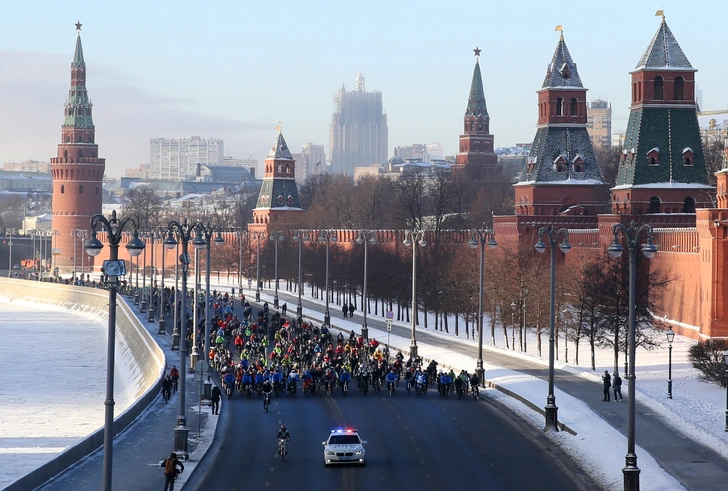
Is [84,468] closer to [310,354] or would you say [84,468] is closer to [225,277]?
[310,354]

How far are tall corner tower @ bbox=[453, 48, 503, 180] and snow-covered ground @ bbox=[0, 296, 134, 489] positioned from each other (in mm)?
60708

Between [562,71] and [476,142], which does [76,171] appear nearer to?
[476,142]

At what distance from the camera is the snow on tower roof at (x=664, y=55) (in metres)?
74.8

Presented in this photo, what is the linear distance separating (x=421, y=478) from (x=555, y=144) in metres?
59.0

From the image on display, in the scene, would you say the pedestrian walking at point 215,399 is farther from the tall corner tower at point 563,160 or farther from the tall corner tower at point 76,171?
the tall corner tower at point 76,171

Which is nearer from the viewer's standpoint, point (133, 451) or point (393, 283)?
point (133, 451)

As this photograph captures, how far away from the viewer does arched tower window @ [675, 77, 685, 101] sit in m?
74.9

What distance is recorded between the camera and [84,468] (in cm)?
3069

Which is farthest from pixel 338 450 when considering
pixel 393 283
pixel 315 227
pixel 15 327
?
pixel 315 227

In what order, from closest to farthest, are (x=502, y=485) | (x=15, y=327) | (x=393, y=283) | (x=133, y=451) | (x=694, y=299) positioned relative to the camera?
1. (x=502, y=485)
2. (x=133, y=451)
3. (x=694, y=299)
4. (x=393, y=283)
5. (x=15, y=327)

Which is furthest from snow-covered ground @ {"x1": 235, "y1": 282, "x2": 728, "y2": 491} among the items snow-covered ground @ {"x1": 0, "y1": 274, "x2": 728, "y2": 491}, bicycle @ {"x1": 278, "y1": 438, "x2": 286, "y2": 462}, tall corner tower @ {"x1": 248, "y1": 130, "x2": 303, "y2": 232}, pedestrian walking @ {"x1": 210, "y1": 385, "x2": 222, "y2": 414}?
→ tall corner tower @ {"x1": 248, "y1": 130, "x2": 303, "y2": 232}

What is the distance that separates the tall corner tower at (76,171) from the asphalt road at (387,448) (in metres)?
116

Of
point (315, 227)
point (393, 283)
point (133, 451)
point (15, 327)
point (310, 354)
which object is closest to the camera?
point (133, 451)

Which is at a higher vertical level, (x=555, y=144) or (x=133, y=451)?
(x=555, y=144)
